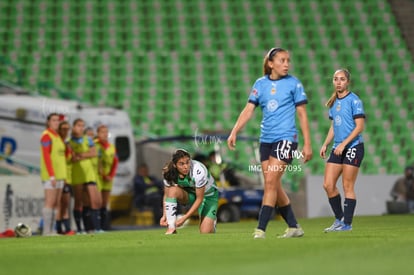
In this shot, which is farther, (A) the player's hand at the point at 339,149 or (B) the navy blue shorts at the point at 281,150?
(A) the player's hand at the point at 339,149

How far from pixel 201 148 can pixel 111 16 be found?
8.57m

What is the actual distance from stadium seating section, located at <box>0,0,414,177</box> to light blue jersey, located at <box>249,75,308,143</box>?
16.1 meters

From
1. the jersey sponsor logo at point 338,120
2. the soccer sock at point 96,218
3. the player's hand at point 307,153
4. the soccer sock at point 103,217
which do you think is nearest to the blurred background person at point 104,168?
the soccer sock at point 103,217

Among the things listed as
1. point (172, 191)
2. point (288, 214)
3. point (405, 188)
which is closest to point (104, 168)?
point (172, 191)

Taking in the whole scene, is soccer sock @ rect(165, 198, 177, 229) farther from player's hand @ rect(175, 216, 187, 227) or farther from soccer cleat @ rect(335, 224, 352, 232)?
soccer cleat @ rect(335, 224, 352, 232)

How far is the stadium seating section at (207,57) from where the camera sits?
28391mm

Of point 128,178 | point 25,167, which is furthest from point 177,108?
point 25,167

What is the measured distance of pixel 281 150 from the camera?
33.7ft

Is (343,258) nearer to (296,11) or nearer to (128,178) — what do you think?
(128,178)

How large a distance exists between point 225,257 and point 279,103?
2869 mm

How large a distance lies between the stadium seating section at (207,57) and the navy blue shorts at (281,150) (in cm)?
1619

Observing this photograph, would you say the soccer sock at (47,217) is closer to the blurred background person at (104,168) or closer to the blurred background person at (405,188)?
the blurred background person at (104,168)

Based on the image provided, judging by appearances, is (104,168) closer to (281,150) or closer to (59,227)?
(59,227)

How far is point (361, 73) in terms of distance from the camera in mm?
30391
